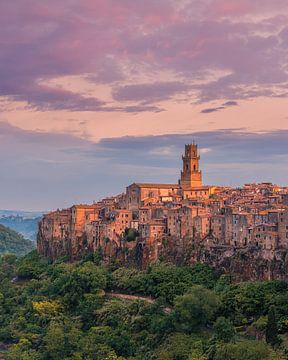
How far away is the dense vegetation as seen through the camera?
127 ft

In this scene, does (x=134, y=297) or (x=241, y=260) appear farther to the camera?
(x=134, y=297)

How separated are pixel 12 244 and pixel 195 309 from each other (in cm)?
9259

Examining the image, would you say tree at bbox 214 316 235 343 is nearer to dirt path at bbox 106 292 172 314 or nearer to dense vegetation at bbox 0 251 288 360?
dense vegetation at bbox 0 251 288 360

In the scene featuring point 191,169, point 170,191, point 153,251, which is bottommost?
point 153,251

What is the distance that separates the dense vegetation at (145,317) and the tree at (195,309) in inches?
2.4

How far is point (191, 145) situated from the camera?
72.1 meters

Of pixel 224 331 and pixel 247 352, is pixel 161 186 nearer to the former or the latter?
pixel 224 331

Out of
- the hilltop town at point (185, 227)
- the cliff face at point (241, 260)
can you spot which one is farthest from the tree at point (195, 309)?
the hilltop town at point (185, 227)

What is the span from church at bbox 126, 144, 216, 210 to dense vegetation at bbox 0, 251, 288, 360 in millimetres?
7915

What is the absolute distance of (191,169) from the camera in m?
70.6

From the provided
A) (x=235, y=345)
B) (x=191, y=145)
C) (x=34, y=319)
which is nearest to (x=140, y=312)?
(x=34, y=319)

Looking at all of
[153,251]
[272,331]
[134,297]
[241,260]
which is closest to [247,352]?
[272,331]

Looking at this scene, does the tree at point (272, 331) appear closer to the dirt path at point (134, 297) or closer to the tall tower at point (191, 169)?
the dirt path at point (134, 297)

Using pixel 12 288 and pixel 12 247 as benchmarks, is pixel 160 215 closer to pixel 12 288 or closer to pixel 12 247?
pixel 12 288
